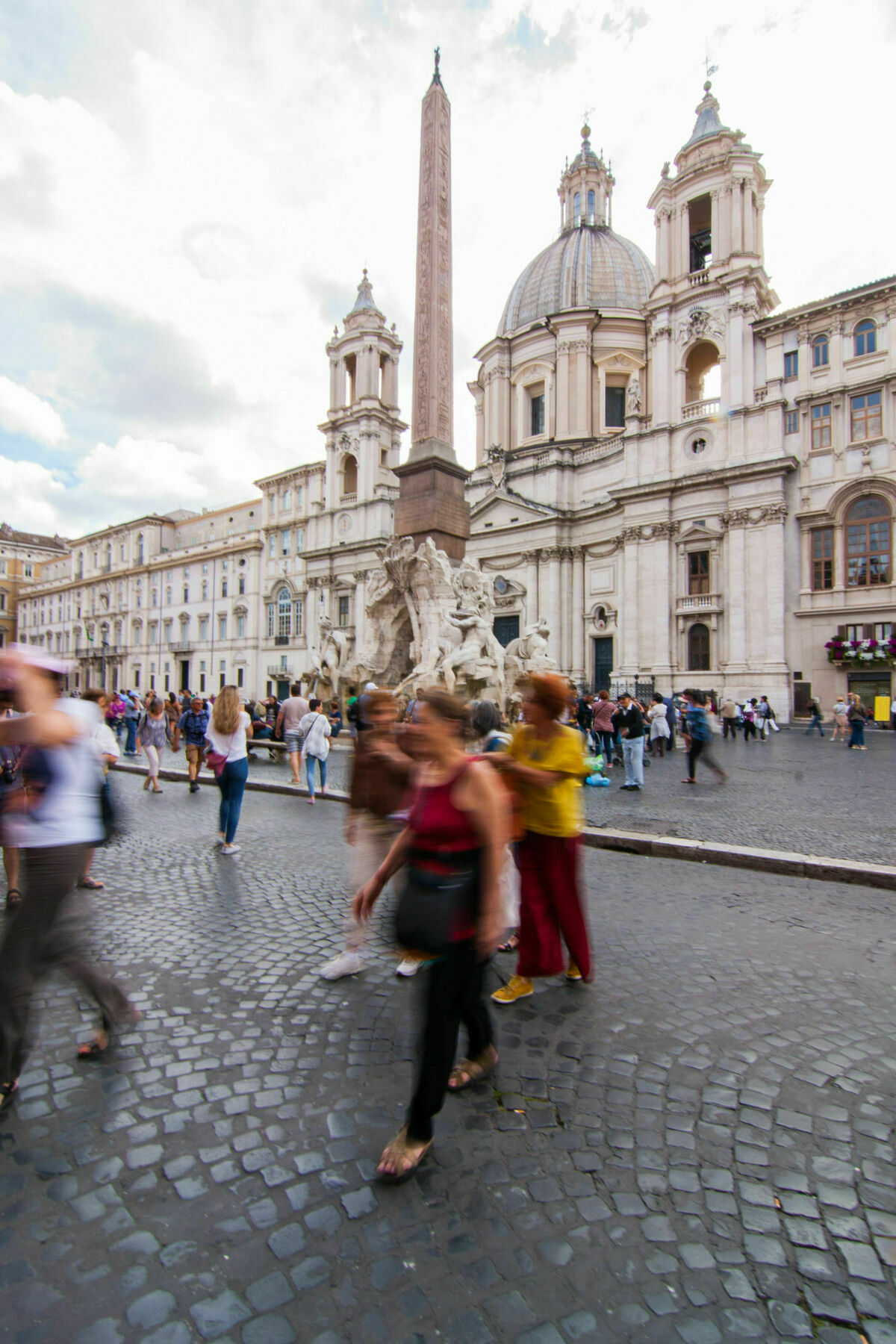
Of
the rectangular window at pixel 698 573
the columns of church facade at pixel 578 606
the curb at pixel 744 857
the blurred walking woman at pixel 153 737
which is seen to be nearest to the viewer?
the curb at pixel 744 857

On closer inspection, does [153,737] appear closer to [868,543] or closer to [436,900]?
[436,900]

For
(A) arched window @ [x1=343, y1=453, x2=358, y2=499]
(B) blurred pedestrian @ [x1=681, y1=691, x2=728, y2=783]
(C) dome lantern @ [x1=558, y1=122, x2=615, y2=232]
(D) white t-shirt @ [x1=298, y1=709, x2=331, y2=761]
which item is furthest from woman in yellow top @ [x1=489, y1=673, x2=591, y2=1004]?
(C) dome lantern @ [x1=558, y1=122, x2=615, y2=232]

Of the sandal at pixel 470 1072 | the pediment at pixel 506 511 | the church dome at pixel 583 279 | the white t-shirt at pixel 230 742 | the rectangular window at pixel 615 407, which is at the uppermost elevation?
the church dome at pixel 583 279

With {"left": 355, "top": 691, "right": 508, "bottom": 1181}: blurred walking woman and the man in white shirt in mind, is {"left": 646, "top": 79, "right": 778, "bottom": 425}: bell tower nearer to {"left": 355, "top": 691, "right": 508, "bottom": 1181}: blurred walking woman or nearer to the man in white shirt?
the man in white shirt

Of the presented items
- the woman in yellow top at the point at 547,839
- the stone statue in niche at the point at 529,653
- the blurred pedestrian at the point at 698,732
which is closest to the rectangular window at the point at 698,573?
the stone statue in niche at the point at 529,653

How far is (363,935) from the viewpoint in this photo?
4062 millimetres

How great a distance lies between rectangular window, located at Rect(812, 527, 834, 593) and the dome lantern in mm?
31826

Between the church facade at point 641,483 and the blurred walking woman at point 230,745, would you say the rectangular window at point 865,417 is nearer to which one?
the church facade at point 641,483

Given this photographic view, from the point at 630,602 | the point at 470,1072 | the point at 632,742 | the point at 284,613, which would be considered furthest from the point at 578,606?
the point at 470,1072

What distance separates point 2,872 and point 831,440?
31806 millimetres

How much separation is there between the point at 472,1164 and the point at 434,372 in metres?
17.3

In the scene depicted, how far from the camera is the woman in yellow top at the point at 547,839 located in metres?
3.16

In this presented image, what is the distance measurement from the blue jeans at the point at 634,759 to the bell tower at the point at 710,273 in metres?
25.4

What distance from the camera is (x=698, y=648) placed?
29953mm
